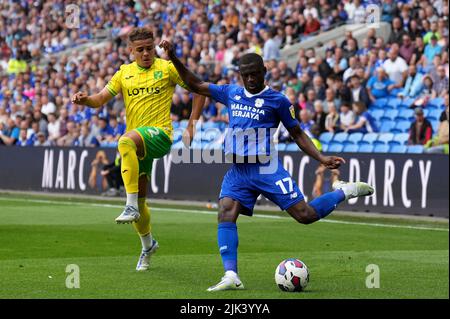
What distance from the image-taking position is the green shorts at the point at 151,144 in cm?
1147

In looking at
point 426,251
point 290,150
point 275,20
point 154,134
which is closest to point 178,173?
point 290,150

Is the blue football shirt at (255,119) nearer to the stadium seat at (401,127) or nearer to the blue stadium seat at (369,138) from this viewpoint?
the blue stadium seat at (369,138)

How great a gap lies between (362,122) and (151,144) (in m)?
11.4

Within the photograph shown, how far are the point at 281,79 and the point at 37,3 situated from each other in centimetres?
1551

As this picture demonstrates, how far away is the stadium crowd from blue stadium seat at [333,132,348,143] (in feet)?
0.63

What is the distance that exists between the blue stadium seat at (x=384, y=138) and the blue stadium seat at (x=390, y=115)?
0.67 metres

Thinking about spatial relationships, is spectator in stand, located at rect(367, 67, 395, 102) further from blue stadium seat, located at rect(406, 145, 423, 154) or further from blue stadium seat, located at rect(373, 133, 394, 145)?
blue stadium seat, located at rect(406, 145, 423, 154)

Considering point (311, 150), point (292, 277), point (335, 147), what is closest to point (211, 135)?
point (335, 147)

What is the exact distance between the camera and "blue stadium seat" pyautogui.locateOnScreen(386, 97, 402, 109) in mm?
22562

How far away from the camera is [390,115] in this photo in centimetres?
2248

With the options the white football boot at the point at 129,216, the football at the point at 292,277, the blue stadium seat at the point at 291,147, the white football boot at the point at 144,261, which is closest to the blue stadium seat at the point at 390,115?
the blue stadium seat at the point at 291,147

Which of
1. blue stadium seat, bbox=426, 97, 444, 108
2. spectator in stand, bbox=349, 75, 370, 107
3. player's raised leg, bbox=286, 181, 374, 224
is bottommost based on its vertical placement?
player's raised leg, bbox=286, 181, 374, 224

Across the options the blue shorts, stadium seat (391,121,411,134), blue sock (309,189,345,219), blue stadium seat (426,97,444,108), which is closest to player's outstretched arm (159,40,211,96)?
the blue shorts

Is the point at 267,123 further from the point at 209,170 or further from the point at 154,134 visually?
the point at 209,170
